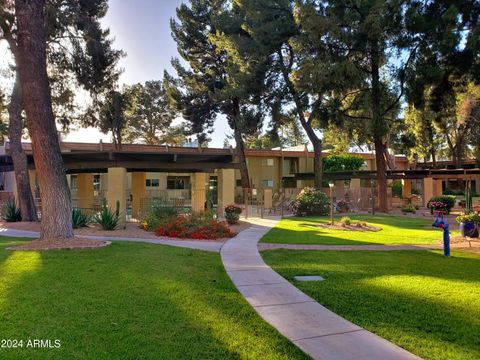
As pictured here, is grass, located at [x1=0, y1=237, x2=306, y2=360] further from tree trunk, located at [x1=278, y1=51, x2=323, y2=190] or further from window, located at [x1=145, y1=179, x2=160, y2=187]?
window, located at [x1=145, y1=179, x2=160, y2=187]

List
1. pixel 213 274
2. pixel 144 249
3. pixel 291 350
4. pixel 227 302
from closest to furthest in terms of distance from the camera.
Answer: pixel 291 350 → pixel 227 302 → pixel 213 274 → pixel 144 249

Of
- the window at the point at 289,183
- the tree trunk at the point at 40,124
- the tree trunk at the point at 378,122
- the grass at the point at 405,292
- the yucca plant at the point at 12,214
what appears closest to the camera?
the grass at the point at 405,292

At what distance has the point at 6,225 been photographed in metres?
16.1

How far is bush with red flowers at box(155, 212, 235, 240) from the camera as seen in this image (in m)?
13.0

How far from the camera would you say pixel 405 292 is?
6078 mm

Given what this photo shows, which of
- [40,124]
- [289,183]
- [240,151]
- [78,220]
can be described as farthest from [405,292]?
[289,183]

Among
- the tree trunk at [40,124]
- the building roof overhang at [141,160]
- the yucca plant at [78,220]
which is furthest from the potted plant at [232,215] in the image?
the tree trunk at [40,124]

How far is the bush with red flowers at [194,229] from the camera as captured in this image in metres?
13.0

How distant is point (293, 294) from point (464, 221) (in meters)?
9.19

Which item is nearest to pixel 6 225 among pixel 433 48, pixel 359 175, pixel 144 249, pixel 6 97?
pixel 6 97

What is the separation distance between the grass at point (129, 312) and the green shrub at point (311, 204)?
1475 centimetres

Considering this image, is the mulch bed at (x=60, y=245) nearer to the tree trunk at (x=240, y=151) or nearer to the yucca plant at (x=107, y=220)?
the yucca plant at (x=107, y=220)

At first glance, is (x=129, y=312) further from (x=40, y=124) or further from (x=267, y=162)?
(x=267, y=162)

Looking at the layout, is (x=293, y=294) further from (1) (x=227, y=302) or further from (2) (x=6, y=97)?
(2) (x=6, y=97)
